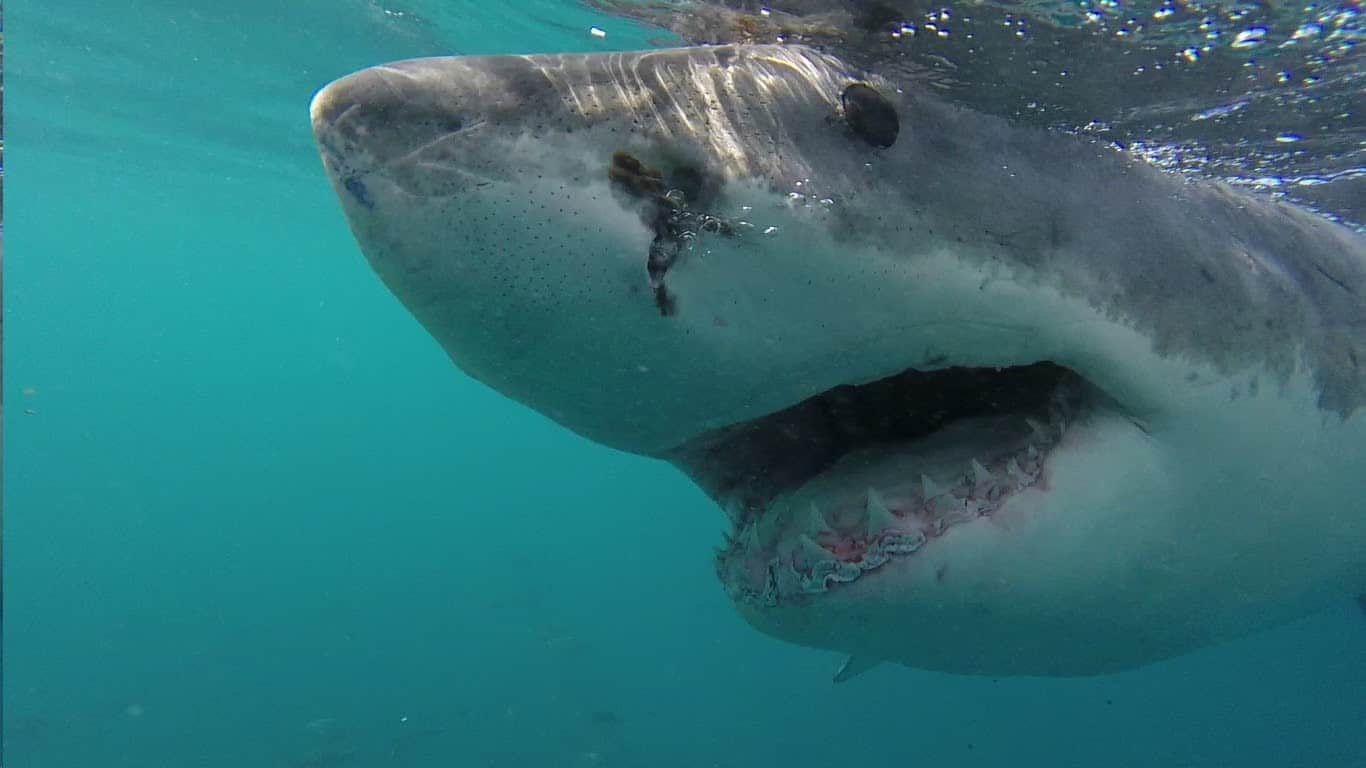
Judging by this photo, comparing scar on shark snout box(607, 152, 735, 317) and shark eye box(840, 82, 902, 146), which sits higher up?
shark eye box(840, 82, 902, 146)

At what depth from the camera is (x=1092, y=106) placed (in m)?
5.33

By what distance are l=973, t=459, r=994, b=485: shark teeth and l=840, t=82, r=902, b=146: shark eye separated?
2.78ft

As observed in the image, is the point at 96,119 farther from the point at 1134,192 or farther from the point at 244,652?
the point at 1134,192

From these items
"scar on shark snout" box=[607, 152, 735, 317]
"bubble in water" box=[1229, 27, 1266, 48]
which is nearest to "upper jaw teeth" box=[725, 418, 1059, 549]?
"scar on shark snout" box=[607, 152, 735, 317]

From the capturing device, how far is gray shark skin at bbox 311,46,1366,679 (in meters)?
1.79

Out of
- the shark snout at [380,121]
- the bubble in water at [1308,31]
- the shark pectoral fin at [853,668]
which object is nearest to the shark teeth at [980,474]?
the shark snout at [380,121]

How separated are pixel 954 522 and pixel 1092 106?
13.5ft

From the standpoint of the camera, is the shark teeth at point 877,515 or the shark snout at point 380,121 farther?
the shark teeth at point 877,515

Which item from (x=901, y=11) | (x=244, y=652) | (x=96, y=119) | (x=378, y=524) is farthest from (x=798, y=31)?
(x=378, y=524)

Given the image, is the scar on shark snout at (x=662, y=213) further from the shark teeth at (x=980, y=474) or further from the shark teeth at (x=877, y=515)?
the shark teeth at (x=980, y=474)

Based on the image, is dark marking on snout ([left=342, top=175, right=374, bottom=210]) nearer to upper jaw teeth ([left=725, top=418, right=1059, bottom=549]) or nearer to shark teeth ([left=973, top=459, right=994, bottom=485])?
upper jaw teeth ([left=725, top=418, right=1059, bottom=549])

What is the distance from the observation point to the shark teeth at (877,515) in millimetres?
2217

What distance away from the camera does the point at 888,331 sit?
2.12m

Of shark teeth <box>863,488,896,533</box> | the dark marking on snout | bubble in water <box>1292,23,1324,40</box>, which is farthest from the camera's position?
bubble in water <box>1292,23,1324,40</box>
